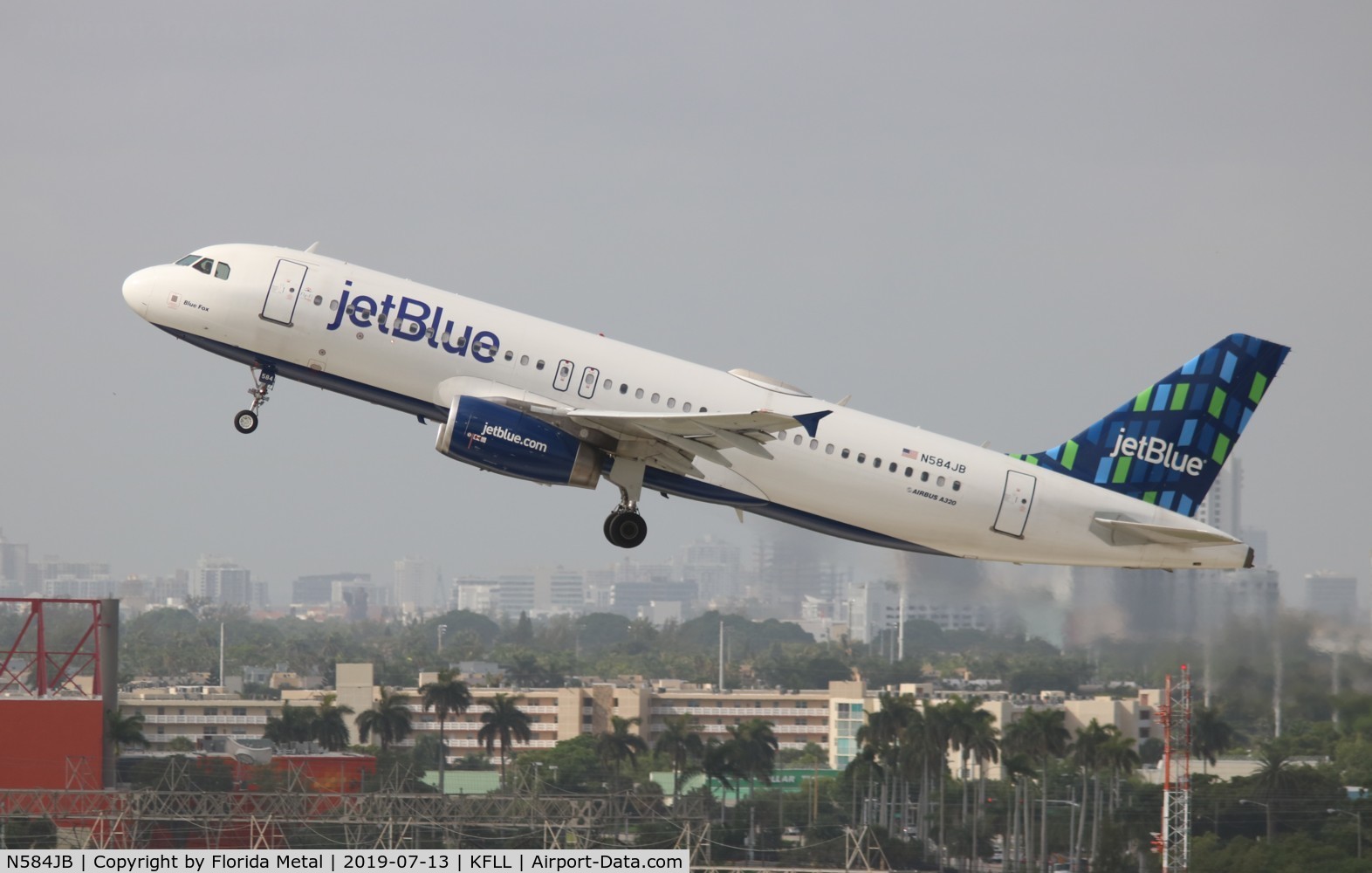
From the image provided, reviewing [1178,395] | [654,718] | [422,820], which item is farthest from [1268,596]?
[654,718]

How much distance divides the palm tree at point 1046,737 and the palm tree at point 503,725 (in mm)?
40601

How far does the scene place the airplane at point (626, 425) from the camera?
127 ft

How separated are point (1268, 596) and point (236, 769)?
2266 inches

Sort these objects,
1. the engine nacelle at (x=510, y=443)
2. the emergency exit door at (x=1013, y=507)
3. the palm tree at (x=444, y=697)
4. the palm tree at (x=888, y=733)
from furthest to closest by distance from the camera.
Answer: the palm tree at (x=444, y=697) < the palm tree at (x=888, y=733) < the emergency exit door at (x=1013, y=507) < the engine nacelle at (x=510, y=443)

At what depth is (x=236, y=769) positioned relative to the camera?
93.5 metres

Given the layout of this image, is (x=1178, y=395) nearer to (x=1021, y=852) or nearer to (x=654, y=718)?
(x=1021, y=852)

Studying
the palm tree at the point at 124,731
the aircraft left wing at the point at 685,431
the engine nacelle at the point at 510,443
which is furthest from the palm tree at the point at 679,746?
the engine nacelle at the point at 510,443

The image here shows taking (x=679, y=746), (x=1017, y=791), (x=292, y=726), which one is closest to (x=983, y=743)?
(x=1017, y=791)

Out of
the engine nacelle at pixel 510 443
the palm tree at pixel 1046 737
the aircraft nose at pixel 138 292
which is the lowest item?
the palm tree at pixel 1046 737

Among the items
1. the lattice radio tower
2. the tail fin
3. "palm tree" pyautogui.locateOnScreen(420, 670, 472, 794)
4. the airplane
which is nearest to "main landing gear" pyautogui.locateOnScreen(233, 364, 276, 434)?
the airplane

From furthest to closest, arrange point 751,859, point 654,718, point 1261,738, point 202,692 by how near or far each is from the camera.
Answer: point 202,692 → point 654,718 → point 751,859 → point 1261,738

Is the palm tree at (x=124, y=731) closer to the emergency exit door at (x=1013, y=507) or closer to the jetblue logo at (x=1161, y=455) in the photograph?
the emergency exit door at (x=1013, y=507)

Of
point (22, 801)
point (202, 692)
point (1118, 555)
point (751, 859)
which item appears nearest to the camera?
point (1118, 555)

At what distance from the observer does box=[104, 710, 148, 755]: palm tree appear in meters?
93.9
